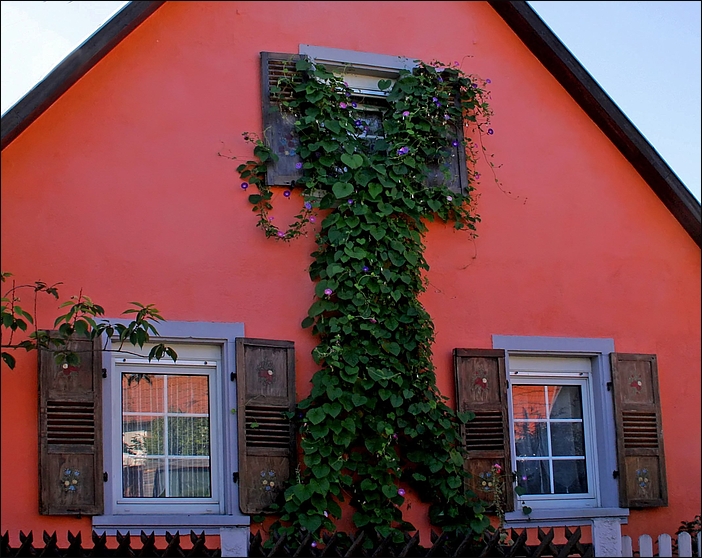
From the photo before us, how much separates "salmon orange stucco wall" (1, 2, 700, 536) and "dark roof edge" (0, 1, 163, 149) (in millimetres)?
115

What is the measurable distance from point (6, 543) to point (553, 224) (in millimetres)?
4847

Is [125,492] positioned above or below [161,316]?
below

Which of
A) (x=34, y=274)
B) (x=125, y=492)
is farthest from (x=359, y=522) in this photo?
(x=34, y=274)

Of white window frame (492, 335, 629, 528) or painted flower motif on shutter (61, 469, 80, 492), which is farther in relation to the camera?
white window frame (492, 335, 629, 528)

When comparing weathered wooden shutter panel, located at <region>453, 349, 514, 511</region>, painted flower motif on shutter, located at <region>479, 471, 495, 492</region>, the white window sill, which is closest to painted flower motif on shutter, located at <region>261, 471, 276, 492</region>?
weathered wooden shutter panel, located at <region>453, 349, 514, 511</region>

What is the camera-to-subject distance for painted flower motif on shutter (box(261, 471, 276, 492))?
7.98 meters

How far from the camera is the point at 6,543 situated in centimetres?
676

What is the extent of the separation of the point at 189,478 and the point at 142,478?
1.07 feet

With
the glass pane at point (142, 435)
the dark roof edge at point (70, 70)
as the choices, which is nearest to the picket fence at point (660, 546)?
the glass pane at point (142, 435)

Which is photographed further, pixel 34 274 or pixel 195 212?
pixel 195 212

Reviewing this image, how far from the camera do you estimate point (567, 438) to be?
9219mm

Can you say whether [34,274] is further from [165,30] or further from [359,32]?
[359,32]

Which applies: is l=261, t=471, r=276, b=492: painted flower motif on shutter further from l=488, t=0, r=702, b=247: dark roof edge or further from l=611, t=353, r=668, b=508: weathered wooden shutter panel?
l=488, t=0, r=702, b=247: dark roof edge

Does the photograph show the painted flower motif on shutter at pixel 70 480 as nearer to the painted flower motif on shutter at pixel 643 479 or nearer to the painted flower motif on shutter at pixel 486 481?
the painted flower motif on shutter at pixel 486 481
